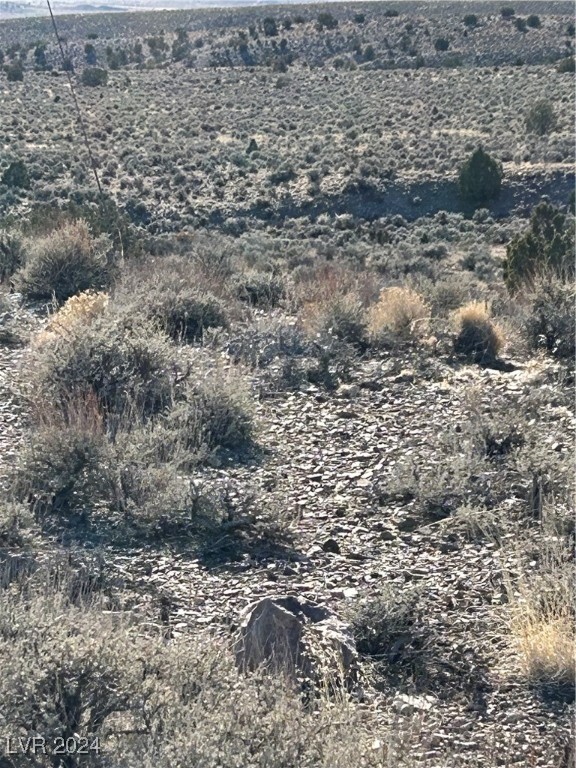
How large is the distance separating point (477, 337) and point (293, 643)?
18.2 ft

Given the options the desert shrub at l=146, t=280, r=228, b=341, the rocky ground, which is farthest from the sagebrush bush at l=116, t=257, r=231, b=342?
the rocky ground

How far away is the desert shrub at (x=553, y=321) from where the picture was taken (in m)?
9.23

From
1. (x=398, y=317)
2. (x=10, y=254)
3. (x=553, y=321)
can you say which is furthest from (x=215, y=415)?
(x=10, y=254)

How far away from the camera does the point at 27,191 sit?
2923cm

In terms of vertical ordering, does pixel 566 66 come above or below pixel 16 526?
below

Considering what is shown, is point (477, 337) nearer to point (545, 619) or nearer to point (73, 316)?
point (73, 316)

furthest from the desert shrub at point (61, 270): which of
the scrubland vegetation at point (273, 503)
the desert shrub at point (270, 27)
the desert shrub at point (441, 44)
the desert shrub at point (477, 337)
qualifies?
the desert shrub at point (270, 27)

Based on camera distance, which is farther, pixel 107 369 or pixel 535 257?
pixel 535 257

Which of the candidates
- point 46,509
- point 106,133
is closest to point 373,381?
point 46,509

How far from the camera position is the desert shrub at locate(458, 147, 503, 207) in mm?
31812

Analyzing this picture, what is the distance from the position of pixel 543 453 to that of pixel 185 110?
42.8 meters

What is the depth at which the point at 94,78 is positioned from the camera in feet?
173

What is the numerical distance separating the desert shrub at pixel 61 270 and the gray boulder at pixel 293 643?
678 cm

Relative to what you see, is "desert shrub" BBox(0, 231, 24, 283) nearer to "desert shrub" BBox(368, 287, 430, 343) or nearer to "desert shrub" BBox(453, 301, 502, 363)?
"desert shrub" BBox(368, 287, 430, 343)
